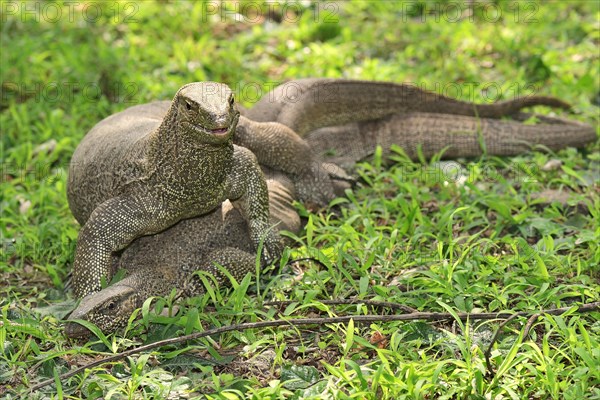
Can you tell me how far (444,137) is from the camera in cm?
702

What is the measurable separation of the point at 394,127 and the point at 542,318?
264 centimetres

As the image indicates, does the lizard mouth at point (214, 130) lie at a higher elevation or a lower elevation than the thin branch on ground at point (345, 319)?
higher

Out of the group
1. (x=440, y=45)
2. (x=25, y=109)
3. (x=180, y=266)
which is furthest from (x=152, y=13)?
(x=180, y=266)

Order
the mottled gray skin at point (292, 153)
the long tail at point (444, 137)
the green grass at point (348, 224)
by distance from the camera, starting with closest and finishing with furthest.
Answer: the green grass at point (348, 224) → the mottled gray skin at point (292, 153) → the long tail at point (444, 137)

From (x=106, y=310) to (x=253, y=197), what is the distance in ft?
3.97

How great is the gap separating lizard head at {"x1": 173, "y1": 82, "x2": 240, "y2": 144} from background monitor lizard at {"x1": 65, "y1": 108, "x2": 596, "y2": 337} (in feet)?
2.75

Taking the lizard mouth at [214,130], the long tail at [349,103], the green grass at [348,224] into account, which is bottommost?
the green grass at [348,224]

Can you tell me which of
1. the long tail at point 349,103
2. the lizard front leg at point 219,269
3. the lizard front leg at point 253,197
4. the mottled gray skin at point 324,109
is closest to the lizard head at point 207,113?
the lizard front leg at point 253,197

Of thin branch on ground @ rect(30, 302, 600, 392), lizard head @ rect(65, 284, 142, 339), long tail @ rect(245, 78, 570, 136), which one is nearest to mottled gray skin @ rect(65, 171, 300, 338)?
lizard head @ rect(65, 284, 142, 339)

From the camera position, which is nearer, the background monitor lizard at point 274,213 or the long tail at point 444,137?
the background monitor lizard at point 274,213

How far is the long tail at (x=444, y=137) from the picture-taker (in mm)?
7004

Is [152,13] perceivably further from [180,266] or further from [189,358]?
[189,358]

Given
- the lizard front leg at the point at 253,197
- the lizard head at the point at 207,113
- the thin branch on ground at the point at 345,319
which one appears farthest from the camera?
the lizard front leg at the point at 253,197

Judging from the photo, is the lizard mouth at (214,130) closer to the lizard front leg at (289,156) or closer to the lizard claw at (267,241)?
the lizard claw at (267,241)
